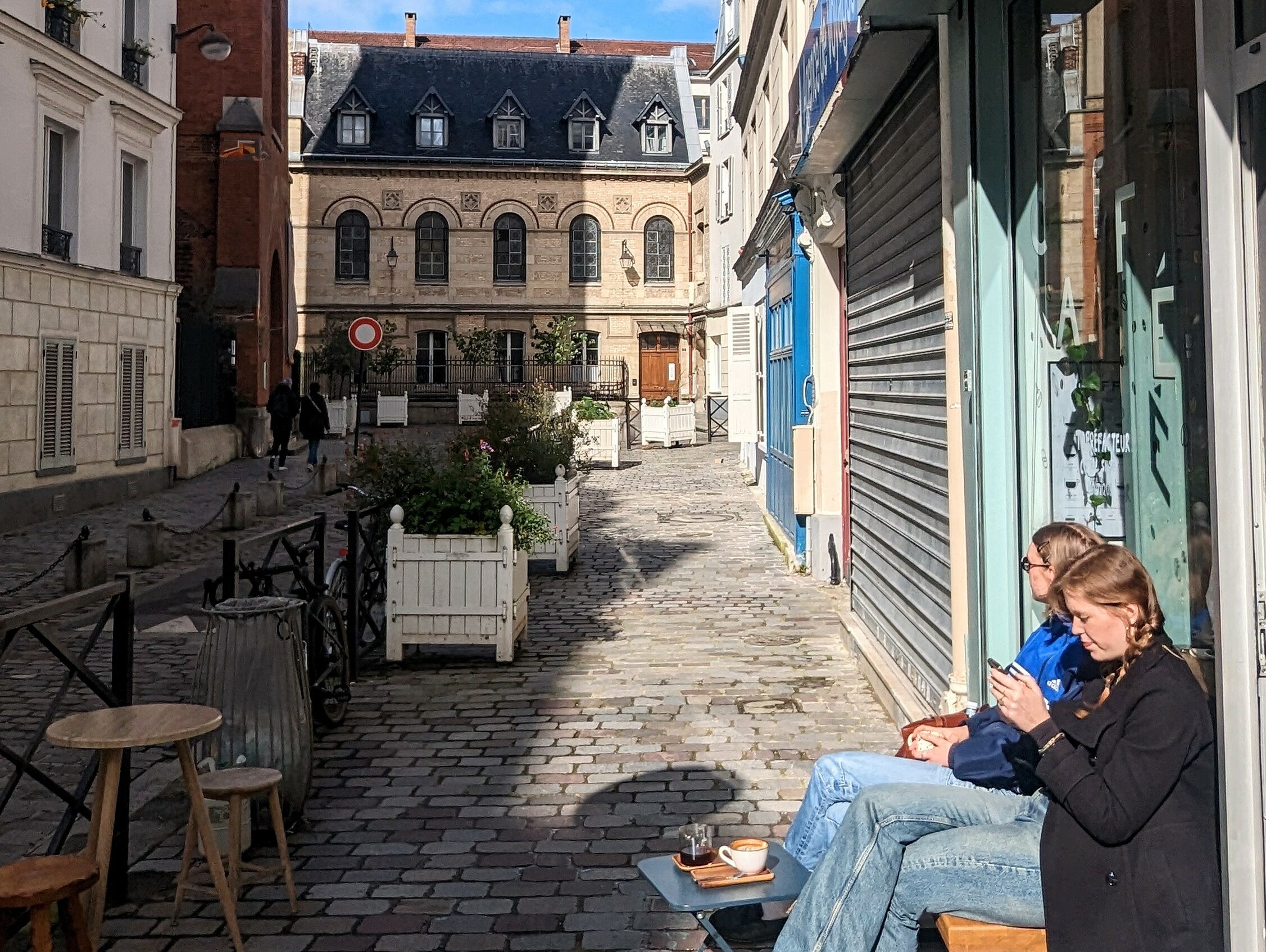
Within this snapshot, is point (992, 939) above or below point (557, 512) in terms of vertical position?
below

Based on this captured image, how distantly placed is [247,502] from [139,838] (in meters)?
9.89

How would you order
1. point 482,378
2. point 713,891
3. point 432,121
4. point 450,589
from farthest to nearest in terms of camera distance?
point 432,121, point 482,378, point 450,589, point 713,891

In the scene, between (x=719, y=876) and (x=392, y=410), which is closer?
(x=719, y=876)

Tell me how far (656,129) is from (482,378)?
11887mm

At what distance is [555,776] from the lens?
586 cm

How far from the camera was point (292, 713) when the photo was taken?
16.5 feet

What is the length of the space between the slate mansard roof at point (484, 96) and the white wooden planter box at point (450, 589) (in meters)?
39.1

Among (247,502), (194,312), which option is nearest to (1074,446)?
(247,502)

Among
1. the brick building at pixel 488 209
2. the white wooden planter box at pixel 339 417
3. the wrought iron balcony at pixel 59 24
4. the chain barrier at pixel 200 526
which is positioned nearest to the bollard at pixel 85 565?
the chain barrier at pixel 200 526

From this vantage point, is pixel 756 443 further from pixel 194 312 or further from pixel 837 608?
pixel 194 312

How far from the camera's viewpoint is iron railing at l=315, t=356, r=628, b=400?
42000 mm

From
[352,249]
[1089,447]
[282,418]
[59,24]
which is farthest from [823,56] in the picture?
[352,249]

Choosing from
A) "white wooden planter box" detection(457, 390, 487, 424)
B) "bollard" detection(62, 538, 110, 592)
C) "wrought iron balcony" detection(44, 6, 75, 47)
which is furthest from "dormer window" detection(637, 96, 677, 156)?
"bollard" detection(62, 538, 110, 592)

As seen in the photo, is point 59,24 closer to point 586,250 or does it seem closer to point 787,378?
point 787,378
